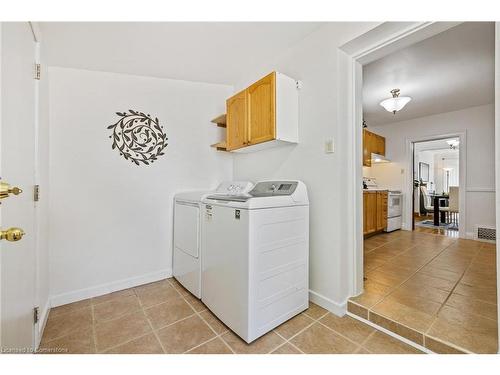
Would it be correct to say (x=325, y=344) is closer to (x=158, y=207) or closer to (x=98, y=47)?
(x=158, y=207)

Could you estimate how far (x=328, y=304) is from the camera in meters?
1.69

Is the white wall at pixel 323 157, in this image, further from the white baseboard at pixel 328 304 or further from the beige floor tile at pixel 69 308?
the beige floor tile at pixel 69 308

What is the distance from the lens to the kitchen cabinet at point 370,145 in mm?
4086

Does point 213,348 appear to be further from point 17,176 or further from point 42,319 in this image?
point 17,176

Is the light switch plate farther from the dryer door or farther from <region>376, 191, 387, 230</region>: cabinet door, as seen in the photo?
<region>376, 191, 387, 230</region>: cabinet door

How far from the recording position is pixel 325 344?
134cm

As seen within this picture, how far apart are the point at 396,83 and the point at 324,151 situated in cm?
208

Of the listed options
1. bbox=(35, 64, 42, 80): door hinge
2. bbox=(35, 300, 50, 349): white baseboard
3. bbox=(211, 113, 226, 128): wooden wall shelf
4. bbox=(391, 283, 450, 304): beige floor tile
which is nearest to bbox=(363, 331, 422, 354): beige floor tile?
bbox=(391, 283, 450, 304): beige floor tile

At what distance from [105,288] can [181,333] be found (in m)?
1.07

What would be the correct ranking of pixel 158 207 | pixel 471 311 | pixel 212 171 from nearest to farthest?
pixel 471 311, pixel 158 207, pixel 212 171

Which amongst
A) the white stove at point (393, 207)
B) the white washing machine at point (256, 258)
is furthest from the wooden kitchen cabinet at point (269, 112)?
the white stove at point (393, 207)

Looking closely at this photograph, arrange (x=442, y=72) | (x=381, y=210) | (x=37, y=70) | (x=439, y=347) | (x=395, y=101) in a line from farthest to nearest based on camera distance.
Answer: (x=381, y=210), (x=395, y=101), (x=442, y=72), (x=37, y=70), (x=439, y=347)

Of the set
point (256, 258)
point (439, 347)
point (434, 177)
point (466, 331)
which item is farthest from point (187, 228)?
point (434, 177)

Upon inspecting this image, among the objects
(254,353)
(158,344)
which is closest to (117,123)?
(158,344)
